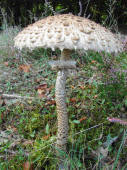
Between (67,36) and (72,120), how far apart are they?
4.10 feet

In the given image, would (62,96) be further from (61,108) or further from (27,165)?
(27,165)

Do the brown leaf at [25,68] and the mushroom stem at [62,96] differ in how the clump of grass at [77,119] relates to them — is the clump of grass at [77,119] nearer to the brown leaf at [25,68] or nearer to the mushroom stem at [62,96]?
the mushroom stem at [62,96]

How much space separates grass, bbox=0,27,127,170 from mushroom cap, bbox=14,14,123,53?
0.68 m

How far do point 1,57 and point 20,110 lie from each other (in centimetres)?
172

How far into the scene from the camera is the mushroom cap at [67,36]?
0.97m

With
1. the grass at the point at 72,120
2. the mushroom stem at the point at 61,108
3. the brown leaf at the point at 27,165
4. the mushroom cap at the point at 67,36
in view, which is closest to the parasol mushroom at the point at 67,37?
the mushroom cap at the point at 67,36

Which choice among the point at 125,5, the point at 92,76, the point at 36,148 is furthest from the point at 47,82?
the point at 125,5

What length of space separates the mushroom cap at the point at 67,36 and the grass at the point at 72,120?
26.9 inches

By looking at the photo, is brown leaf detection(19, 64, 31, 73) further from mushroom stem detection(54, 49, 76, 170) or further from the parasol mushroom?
the parasol mushroom

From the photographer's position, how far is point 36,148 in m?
1.59

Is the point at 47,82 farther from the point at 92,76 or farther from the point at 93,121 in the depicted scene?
the point at 93,121

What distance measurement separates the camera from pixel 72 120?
79.4 inches

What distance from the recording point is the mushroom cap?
969 mm

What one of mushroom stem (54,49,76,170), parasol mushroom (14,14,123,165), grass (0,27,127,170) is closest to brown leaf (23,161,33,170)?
grass (0,27,127,170)
